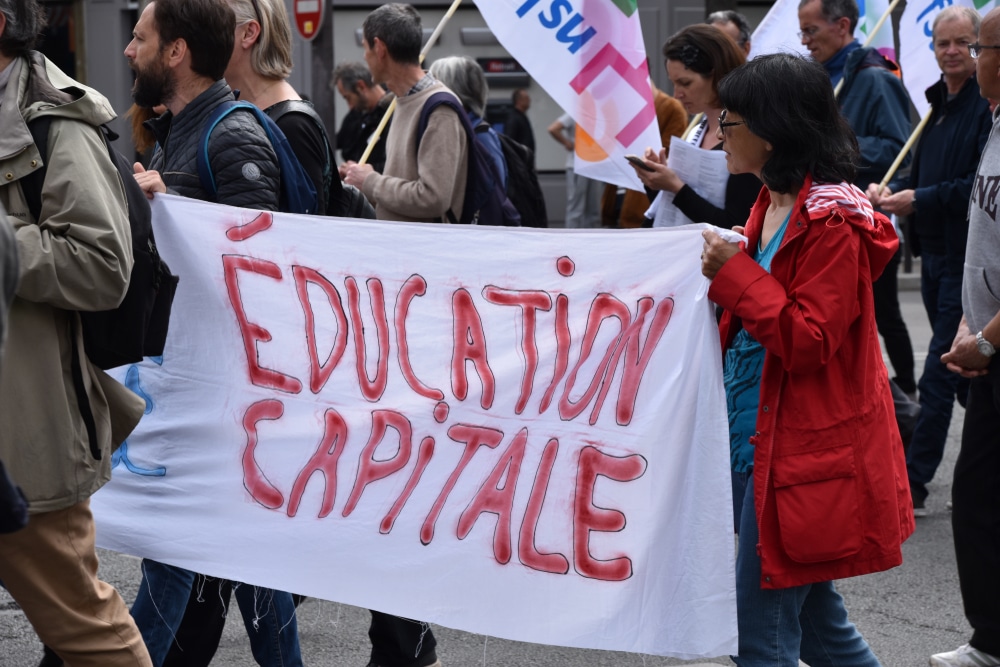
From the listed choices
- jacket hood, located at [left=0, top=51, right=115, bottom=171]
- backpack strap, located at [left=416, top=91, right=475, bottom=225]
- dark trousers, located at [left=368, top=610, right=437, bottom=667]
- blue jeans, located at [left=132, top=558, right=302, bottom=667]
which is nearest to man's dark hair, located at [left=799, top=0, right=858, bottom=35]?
backpack strap, located at [left=416, top=91, right=475, bottom=225]

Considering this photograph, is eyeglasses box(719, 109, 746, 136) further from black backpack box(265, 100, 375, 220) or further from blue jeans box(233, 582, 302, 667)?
blue jeans box(233, 582, 302, 667)

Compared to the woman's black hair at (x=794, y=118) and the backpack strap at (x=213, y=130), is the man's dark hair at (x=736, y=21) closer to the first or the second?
the backpack strap at (x=213, y=130)

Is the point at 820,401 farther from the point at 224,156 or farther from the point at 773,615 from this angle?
the point at 224,156

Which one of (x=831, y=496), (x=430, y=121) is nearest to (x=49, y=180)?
(x=831, y=496)

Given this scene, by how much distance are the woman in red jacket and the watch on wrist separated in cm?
73

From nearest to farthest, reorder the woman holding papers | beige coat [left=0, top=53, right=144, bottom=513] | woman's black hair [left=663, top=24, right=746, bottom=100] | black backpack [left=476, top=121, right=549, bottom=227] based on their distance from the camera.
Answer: beige coat [left=0, top=53, right=144, bottom=513] → the woman holding papers → woman's black hair [left=663, top=24, right=746, bottom=100] → black backpack [left=476, top=121, right=549, bottom=227]

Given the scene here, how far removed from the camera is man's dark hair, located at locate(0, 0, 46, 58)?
105 inches

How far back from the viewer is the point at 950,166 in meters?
5.51

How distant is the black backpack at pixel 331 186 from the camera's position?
3.63m

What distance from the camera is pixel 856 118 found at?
5934 mm

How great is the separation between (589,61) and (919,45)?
2.49 m

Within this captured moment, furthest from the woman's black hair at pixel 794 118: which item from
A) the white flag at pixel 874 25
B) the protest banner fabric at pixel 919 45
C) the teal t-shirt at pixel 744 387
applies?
the white flag at pixel 874 25

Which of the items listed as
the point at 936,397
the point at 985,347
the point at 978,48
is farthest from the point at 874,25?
the point at 985,347

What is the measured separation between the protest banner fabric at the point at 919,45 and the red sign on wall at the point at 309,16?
575 centimetres
